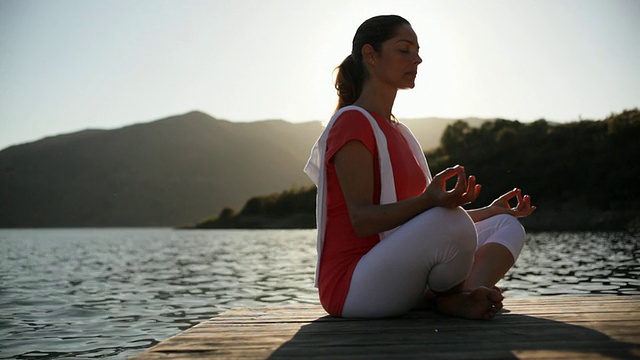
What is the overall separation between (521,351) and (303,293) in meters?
7.86

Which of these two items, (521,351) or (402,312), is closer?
(521,351)

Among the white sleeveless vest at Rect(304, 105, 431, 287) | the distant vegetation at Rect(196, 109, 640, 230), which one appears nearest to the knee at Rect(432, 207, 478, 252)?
the white sleeveless vest at Rect(304, 105, 431, 287)

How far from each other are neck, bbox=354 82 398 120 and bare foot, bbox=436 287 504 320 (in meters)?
0.84

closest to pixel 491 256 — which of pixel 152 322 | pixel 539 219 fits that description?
pixel 152 322

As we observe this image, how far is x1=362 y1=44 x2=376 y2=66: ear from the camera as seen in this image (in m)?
2.66

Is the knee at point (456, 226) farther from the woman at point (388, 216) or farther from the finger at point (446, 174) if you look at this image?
the finger at point (446, 174)

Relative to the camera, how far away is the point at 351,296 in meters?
2.55

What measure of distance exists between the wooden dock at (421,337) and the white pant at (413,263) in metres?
0.08

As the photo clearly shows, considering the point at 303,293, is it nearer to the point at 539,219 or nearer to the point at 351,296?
the point at 351,296

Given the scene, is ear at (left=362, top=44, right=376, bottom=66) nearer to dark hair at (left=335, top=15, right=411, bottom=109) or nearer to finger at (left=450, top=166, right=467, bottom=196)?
dark hair at (left=335, top=15, right=411, bottom=109)

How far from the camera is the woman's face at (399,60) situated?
2645mm

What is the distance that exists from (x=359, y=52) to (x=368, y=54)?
0.06 m

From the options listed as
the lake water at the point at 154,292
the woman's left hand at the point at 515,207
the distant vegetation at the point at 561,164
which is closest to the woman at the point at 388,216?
the woman's left hand at the point at 515,207

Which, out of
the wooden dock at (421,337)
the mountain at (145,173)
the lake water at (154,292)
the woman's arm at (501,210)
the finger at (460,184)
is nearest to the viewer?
the wooden dock at (421,337)
